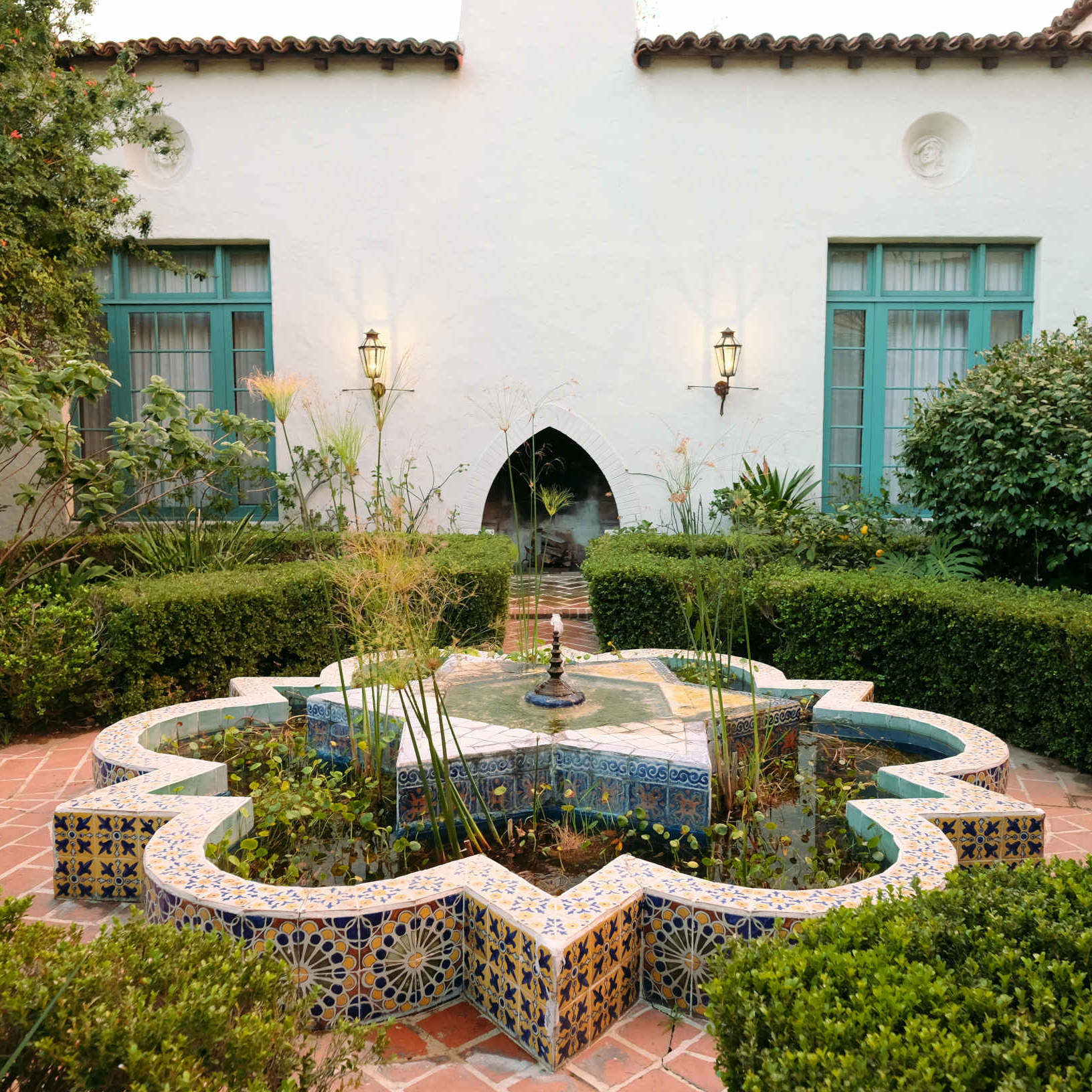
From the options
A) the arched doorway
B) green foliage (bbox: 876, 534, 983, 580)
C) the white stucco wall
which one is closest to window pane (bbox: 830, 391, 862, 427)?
the white stucco wall

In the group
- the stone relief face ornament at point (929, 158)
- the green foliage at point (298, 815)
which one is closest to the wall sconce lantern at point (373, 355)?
the stone relief face ornament at point (929, 158)

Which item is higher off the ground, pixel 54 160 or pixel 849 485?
pixel 54 160

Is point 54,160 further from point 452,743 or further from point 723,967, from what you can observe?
point 723,967

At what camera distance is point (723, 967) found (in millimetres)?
1822

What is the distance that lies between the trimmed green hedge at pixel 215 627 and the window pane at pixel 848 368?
5.38m

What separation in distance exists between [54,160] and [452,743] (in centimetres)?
645

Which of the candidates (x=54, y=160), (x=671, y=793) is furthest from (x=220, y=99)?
(x=671, y=793)

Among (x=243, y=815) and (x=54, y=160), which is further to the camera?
(x=54, y=160)

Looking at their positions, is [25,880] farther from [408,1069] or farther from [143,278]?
[143,278]

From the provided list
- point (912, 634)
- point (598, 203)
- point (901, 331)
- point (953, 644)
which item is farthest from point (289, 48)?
point (953, 644)

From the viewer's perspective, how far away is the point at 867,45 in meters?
Result: 9.27

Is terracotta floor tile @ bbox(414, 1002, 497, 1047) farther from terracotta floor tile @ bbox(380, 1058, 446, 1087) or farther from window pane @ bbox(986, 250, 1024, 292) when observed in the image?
window pane @ bbox(986, 250, 1024, 292)

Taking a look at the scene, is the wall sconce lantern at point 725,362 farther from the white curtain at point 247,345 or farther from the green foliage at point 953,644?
the white curtain at point 247,345

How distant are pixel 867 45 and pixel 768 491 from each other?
471 cm
